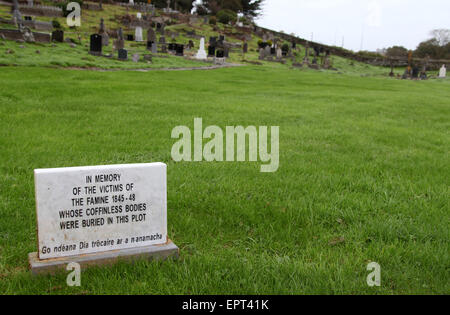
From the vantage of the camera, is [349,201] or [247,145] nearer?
[349,201]

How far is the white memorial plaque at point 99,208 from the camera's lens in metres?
3.13

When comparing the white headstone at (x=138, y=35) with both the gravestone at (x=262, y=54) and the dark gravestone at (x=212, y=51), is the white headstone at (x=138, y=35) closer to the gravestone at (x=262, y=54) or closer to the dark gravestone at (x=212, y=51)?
the dark gravestone at (x=212, y=51)

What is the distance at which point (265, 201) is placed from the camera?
4738 millimetres

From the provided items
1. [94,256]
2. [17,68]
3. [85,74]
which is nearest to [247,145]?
[94,256]

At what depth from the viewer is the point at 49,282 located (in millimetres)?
3053

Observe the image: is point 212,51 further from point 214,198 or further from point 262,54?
point 214,198

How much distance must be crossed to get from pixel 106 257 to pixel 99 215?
1.15ft

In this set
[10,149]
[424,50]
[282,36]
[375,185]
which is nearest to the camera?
[375,185]

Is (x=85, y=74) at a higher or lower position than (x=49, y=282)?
higher

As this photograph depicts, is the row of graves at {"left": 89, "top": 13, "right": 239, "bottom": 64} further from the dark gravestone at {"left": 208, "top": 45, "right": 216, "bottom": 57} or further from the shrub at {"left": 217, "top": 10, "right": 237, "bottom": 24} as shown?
the shrub at {"left": 217, "top": 10, "right": 237, "bottom": 24}

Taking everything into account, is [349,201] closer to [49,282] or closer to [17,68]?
[49,282]

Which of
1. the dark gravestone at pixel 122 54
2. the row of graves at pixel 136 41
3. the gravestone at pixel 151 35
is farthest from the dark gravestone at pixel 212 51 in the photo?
the dark gravestone at pixel 122 54

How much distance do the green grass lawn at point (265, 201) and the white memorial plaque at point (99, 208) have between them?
0.85ft

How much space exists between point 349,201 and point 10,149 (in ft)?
16.9
